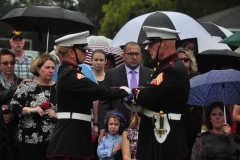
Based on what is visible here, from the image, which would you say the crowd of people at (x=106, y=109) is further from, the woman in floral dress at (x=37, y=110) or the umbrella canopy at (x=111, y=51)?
the umbrella canopy at (x=111, y=51)

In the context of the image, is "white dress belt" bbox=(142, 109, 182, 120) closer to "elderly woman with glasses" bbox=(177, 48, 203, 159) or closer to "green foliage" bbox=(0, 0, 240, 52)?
"elderly woman with glasses" bbox=(177, 48, 203, 159)

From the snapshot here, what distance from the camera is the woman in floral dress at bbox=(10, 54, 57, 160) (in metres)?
8.24

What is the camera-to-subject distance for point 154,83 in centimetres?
637

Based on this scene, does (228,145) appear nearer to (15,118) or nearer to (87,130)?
(87,130)

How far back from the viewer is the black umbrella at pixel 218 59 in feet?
31.6

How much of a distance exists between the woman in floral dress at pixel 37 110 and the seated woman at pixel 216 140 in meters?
1.96

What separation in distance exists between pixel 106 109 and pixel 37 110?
3.89 feet

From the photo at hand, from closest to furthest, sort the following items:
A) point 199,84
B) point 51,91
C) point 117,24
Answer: point 199,84 → point 51,91 → point 117,24

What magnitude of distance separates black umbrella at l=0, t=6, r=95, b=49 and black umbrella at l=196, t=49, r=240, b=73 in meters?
1.86

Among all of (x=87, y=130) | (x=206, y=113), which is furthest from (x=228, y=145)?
(x=87, y=130)

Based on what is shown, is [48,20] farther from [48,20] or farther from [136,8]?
[136,8]

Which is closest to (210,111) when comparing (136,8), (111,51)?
(111,51)

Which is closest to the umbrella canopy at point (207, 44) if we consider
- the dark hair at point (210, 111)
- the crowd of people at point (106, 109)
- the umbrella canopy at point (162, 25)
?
the crowd of people at point (106, 109)

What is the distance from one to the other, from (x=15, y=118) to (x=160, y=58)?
10.1ft
